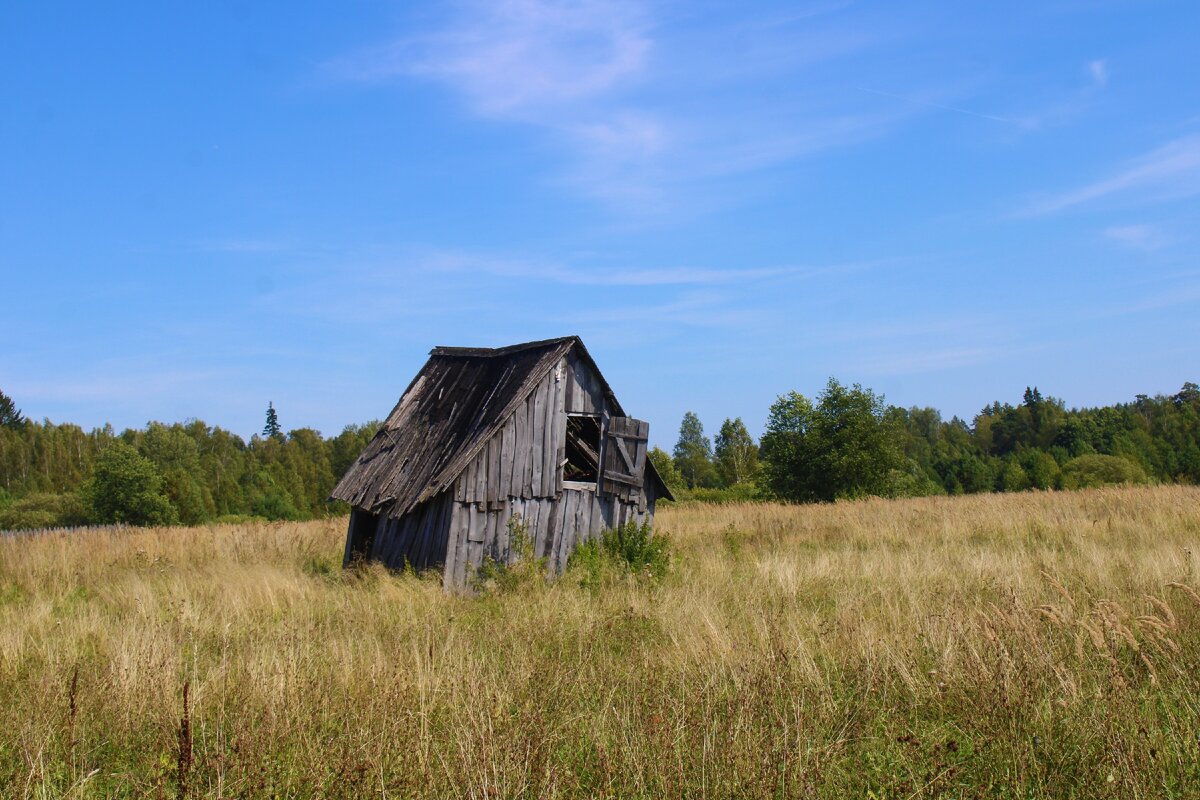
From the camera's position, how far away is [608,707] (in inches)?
206

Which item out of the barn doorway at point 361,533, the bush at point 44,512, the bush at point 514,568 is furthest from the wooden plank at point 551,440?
the bush at point 44,512

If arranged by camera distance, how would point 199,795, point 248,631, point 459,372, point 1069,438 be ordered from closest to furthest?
point 199,795 < point 248,631 < point 459,372 < point 1069,438

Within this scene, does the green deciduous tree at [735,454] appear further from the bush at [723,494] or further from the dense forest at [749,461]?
the bush at [723,494]

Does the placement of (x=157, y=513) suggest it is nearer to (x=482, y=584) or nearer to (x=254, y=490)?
(x=254, y=490)

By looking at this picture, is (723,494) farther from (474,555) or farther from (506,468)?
(474,555)

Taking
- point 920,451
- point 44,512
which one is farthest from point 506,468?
point 920,451

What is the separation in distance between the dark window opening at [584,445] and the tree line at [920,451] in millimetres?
18492

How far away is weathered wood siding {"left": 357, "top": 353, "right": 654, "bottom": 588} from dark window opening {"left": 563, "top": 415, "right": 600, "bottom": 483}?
45 centimetres

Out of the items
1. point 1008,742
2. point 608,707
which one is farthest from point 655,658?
point 1008,742

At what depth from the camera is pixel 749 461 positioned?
250 feet

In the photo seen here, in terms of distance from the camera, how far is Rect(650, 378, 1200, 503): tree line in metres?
42.0

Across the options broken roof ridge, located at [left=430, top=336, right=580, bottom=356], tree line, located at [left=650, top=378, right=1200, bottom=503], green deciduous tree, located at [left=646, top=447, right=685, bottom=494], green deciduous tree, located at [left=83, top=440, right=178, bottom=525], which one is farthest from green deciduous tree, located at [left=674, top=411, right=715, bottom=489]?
broken roof ridge, located at [left=430, top=336, right=580, bottom=356]

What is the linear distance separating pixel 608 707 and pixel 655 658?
1630mm

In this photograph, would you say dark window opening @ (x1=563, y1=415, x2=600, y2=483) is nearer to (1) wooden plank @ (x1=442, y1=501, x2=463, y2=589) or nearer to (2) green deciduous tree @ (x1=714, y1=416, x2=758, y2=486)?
(1) wooden plank @ (x1=442, y1=501, x2=463, y2=589)
